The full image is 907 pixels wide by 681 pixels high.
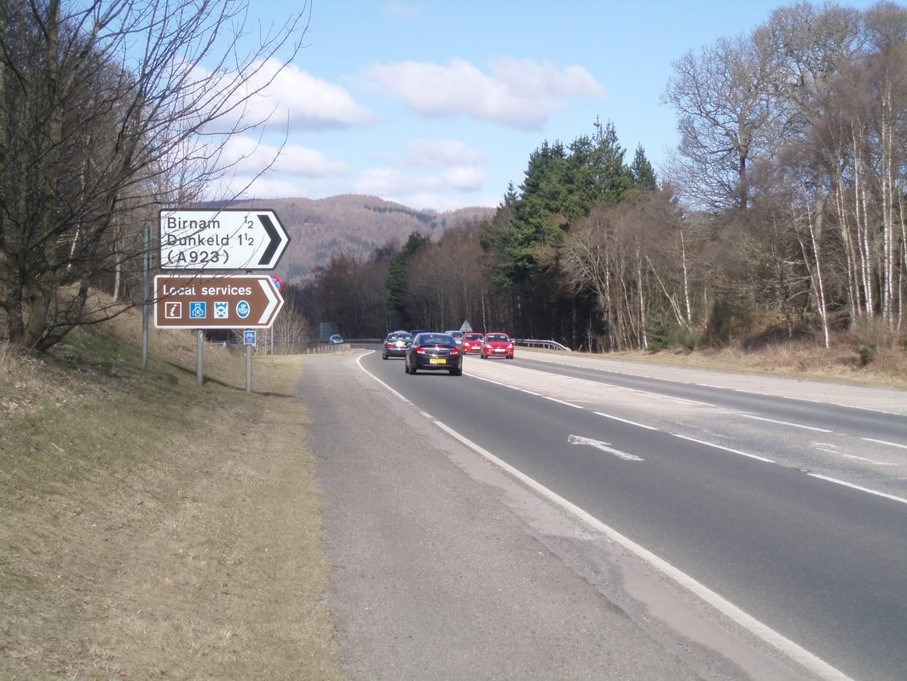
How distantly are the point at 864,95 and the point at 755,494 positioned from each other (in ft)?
102

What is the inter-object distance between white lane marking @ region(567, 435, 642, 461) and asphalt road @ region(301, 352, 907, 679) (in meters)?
0.05

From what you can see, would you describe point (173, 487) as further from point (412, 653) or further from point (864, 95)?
point (864, 95)

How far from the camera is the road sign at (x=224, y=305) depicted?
20.4m

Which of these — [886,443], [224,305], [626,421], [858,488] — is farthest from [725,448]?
[224,305]

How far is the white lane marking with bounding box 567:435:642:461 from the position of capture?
13672 mm

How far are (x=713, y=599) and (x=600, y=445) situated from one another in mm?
8286

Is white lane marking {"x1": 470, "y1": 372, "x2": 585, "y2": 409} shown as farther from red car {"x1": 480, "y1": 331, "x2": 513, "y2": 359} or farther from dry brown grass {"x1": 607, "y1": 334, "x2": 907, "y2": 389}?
red car {"x1": 480, "y1": 331, "x2": 513, "y2": 359}

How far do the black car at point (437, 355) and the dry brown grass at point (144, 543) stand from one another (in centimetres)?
2069

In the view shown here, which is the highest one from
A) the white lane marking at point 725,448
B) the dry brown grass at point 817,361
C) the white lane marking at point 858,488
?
the dry brown grass at point 817,361

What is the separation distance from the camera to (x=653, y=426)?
699 inches

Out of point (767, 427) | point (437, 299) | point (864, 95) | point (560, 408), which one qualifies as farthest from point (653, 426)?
point (437, 299)

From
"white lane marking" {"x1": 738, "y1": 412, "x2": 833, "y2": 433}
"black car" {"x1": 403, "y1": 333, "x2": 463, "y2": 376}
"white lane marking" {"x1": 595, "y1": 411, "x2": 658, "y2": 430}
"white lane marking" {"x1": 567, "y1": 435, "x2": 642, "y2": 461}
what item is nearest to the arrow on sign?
"white lane marking" {"x1": 595, "y1": 411, "x2": 658, "y2": 430}

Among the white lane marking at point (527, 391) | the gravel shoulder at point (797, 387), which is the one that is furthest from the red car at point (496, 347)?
the white lane marking at point (527, 391)

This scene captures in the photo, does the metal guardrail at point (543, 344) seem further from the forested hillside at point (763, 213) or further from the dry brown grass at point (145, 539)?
the dry brown grass at point (145, 539)
